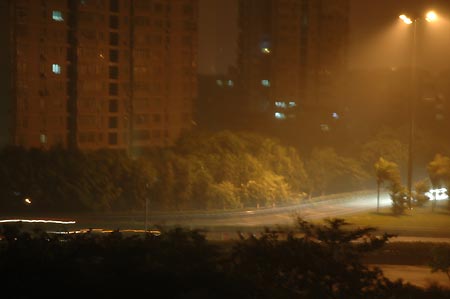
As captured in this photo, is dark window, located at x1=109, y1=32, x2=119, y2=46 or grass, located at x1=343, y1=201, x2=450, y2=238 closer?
grass, located at x1=343, y1=201, x2=450, y2=238

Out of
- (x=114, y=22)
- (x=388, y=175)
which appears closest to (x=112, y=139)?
(x=114, y=22)

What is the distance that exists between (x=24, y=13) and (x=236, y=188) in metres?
8.29

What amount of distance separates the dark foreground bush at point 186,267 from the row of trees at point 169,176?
38.0 ft

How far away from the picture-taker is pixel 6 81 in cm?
2102

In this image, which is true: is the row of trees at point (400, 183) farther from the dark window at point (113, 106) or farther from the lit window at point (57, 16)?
the lit window at point (57, 16)

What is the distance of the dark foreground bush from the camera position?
462cm

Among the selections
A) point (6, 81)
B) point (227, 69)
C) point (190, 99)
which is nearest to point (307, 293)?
point (6, 81)

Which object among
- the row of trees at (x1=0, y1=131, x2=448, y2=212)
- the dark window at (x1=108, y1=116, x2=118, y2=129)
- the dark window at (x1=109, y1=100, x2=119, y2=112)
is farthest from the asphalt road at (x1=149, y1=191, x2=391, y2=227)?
the dark window at (x1=109, y1=100, x2=119, y2=112)

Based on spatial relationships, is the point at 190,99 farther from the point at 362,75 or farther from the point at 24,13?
the point at 362,75

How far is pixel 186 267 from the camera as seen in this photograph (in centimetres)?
504

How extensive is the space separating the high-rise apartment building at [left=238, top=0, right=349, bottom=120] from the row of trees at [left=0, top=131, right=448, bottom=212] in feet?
40.3

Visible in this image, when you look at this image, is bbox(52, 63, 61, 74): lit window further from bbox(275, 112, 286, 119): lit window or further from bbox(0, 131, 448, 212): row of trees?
bbox(275, 112, 286, 119): lit window

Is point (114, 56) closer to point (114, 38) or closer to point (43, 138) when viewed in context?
point (114, 38)

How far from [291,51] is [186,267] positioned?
1123 inches
